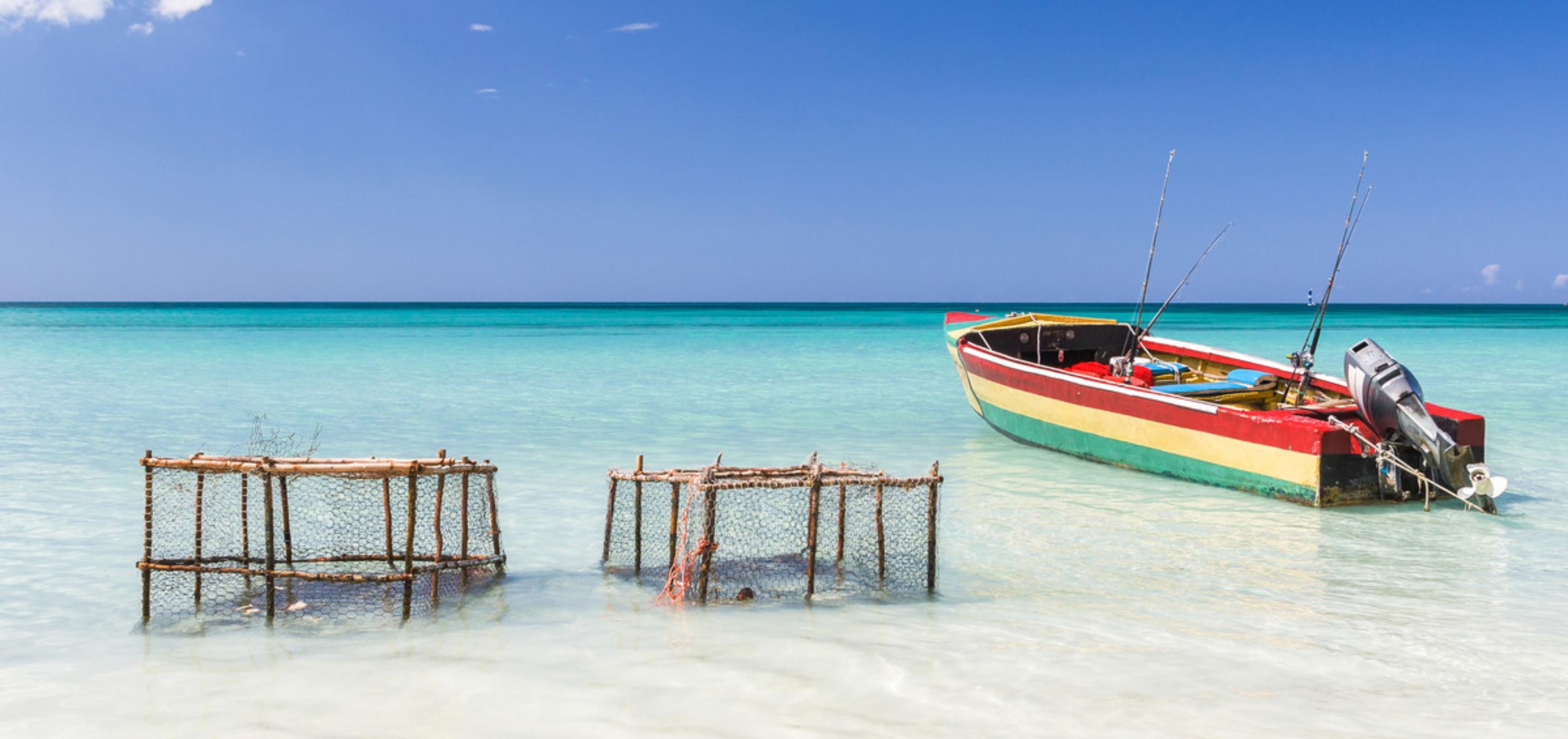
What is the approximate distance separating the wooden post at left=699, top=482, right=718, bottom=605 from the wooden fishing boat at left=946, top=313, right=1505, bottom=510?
19.6ft

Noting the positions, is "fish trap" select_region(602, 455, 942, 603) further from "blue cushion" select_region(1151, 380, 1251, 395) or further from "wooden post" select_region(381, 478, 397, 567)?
"blue cushion" select_region(1151, 380, 1251, 395)

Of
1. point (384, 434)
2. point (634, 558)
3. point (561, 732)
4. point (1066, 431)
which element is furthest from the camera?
point (384, 434)

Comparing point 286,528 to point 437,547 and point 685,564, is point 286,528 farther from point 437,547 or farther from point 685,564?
point 685,564

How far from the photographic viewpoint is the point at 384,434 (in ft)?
53.0

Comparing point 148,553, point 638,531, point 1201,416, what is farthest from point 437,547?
point 1201,416

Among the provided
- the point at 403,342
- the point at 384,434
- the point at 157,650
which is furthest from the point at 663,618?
the point at 403,342

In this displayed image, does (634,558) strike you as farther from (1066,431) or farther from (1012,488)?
(1066,431)

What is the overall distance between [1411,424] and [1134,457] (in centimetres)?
297

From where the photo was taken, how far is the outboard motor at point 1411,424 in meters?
9.48

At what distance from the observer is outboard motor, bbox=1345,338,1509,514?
9484mm

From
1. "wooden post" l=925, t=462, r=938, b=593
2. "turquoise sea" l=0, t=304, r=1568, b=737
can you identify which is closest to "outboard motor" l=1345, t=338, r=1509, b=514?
"turquoise sea" l=0, t=304, r=1568, b=737

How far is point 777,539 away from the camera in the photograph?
8844 millimetres

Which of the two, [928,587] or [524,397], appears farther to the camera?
[524,397]

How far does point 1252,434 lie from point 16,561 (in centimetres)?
1051
